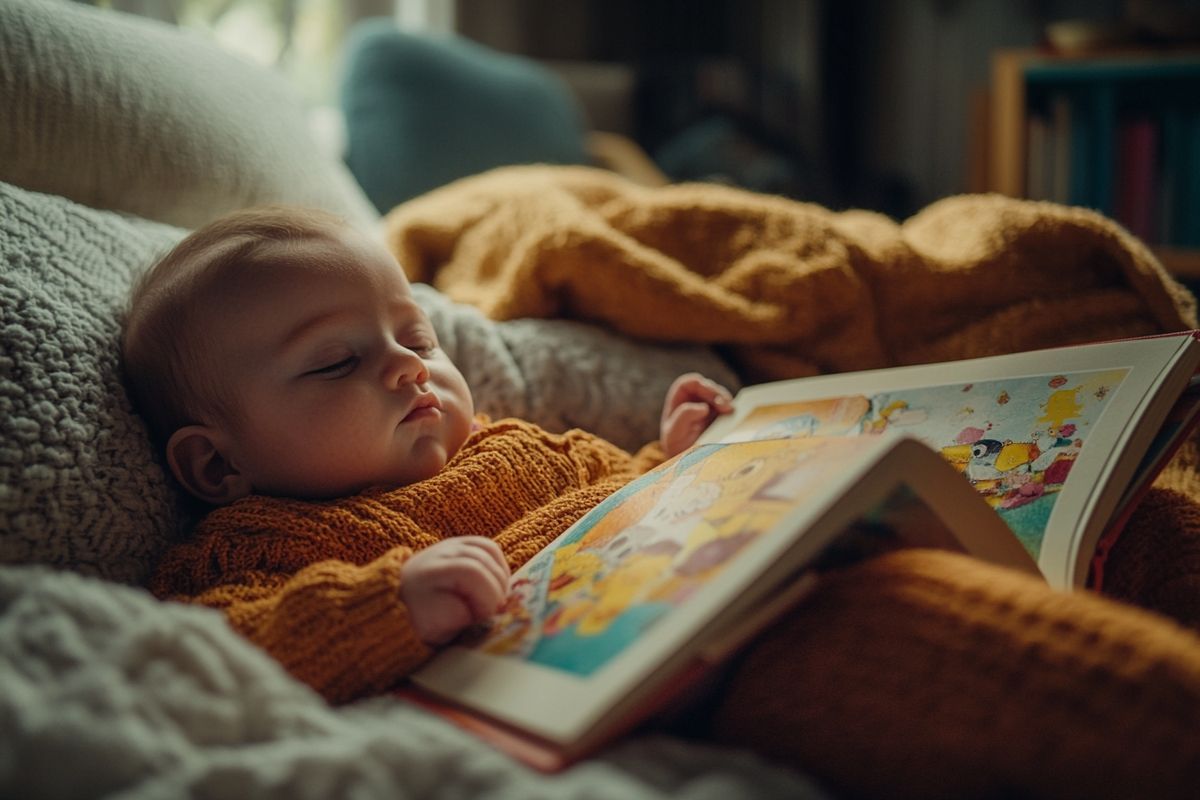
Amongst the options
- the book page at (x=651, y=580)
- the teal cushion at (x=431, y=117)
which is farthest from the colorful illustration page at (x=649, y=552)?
the teal cushion at (x=431, y=117)

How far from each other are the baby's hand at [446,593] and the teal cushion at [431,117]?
51.4 inches

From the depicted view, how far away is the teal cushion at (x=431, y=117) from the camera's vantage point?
5.65ft

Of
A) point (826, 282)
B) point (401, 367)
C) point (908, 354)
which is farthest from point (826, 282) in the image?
point (401, 367)

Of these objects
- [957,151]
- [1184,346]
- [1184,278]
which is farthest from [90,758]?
[957,151]

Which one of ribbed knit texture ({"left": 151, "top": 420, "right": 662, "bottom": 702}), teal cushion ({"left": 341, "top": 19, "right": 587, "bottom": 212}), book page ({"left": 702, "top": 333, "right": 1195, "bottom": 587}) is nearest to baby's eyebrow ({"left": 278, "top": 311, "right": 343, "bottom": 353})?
ribbed knit texture ({"left": 151, "top": 420, "right": 662, "bottom": 702})

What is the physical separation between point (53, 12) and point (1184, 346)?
0.96m

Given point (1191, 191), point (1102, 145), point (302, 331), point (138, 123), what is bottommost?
point (1191, 191)

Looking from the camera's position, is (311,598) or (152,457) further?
(152,457)

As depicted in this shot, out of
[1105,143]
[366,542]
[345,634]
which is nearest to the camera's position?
[345,634]

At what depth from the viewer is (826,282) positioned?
888 millimetres

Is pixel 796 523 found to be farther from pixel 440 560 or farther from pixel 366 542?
pixel 366 542

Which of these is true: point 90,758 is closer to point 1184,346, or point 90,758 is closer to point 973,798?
point 973,798

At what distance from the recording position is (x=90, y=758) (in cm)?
35

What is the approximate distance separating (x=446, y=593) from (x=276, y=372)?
9.5 inches
